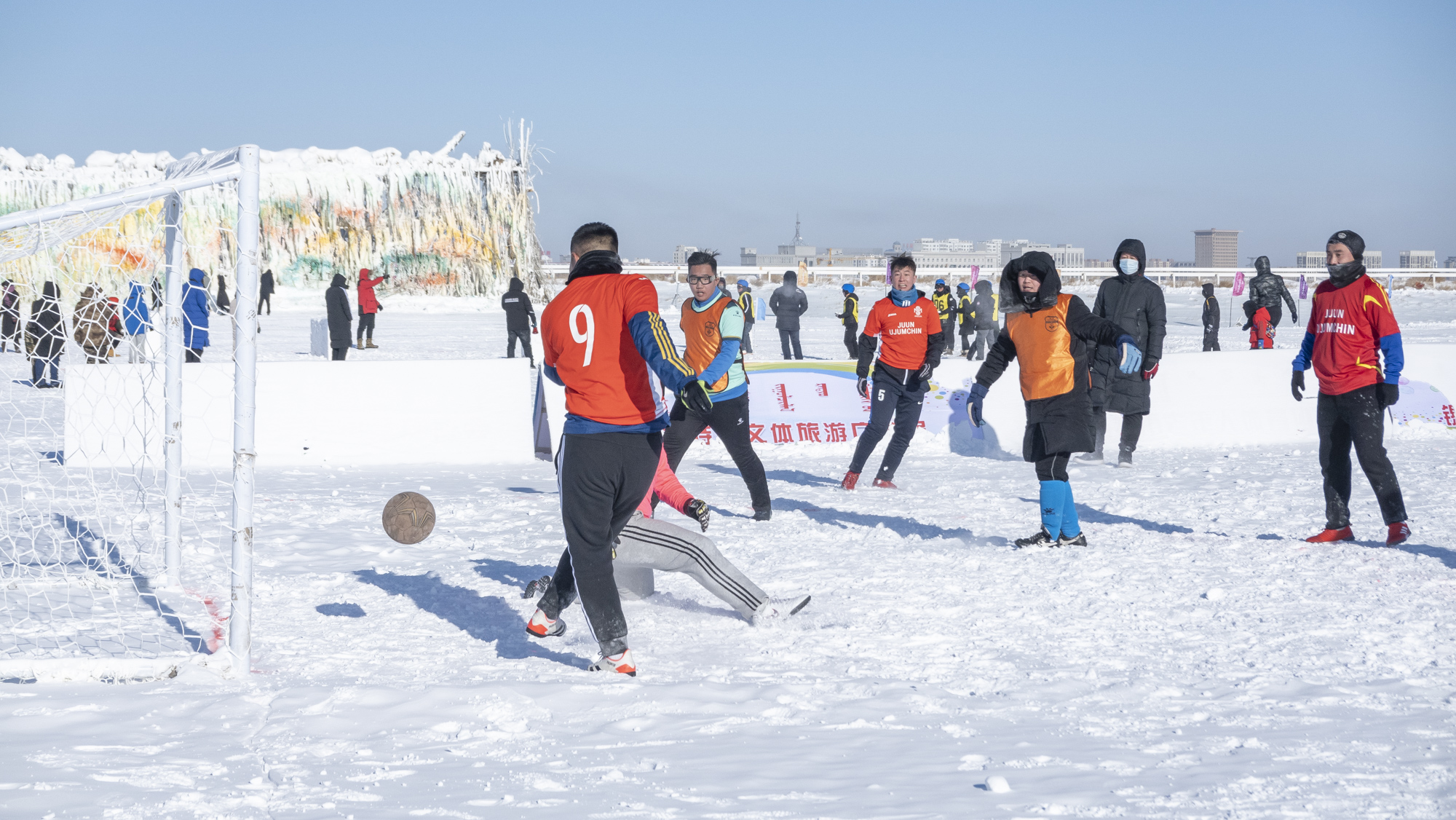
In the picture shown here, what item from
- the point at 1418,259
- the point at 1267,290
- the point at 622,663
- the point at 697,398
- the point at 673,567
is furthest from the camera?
the point at 1418,259

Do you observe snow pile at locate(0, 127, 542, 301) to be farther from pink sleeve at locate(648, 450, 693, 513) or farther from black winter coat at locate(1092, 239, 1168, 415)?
pink sleeve at locate(648, 450, 693, 513)

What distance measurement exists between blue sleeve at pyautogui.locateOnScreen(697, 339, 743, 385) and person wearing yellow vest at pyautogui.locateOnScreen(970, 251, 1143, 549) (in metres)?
1.50

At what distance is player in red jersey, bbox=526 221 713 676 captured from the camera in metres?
4.19

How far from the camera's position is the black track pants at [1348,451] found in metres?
6.31

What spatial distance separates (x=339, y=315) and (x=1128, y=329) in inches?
485

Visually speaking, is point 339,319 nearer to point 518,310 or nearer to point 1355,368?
point 518,310

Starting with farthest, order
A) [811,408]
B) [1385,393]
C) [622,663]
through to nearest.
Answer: [811,408]
[1385,393]
[622,663]

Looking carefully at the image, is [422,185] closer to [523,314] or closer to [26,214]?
[523,314]

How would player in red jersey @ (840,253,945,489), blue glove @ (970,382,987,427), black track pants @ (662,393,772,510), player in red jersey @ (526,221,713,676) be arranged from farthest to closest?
player in red jersey @ (840,253,945,489)
black track pants @ (662,393,772,510)
blue glove @ (970,382,987,427)
player in red jersey @ (526,221,713,676)

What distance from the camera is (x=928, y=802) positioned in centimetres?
320

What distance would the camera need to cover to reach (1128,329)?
959cm

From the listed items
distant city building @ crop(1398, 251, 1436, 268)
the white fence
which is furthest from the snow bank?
distant city building @ crop(1398, 251, 1436, 268)

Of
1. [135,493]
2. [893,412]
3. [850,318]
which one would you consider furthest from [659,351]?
[850,318]

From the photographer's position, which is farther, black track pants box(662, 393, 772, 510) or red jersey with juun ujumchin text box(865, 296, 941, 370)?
red jersey with juun ujumchin text box(865, 296, 941, 370)
